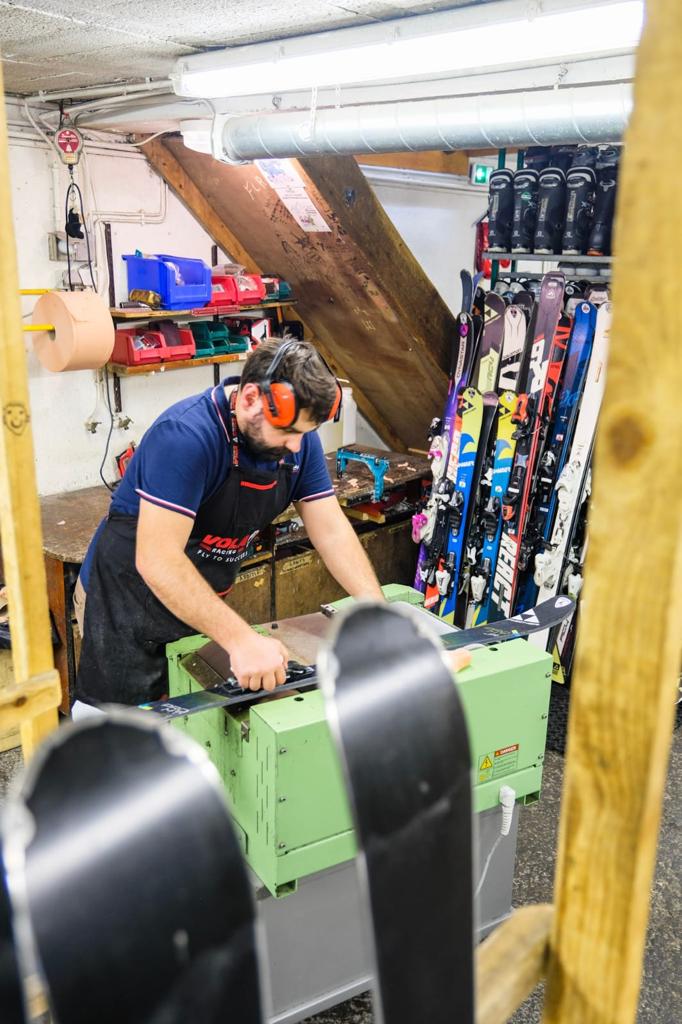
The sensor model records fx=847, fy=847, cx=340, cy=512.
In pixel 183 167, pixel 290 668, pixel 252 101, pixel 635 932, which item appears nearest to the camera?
pixel 635 932

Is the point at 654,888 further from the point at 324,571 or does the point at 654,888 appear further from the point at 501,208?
the point at 501,208

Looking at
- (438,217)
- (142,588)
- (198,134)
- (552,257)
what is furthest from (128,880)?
(438,217)

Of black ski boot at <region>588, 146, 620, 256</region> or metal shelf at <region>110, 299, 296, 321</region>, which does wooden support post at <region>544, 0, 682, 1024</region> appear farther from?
metal shelf at <region>110, 299, 296, 321</region>

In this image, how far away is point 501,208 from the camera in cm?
413

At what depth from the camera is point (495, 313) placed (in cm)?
431

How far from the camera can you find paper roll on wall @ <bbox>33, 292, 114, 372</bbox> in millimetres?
3680

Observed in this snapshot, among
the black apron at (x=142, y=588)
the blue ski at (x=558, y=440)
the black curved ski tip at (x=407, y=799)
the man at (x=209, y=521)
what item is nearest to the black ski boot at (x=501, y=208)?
the blue ski at (x=558, y=440)

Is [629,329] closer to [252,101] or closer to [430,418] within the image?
[252,101]

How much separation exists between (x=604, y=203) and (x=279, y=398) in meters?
2.37

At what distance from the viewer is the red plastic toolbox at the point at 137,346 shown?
13.7 feet

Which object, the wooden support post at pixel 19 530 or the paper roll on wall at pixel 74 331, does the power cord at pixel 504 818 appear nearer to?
the wooden support post at pixel 19 530

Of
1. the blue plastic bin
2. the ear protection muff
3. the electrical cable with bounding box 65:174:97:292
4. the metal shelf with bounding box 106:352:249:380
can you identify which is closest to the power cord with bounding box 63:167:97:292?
the electrical cable with bounding box 65:174:97:292

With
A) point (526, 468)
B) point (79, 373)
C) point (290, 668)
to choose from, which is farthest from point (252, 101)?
point (290, 668)

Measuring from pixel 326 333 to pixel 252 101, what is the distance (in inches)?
73.9
